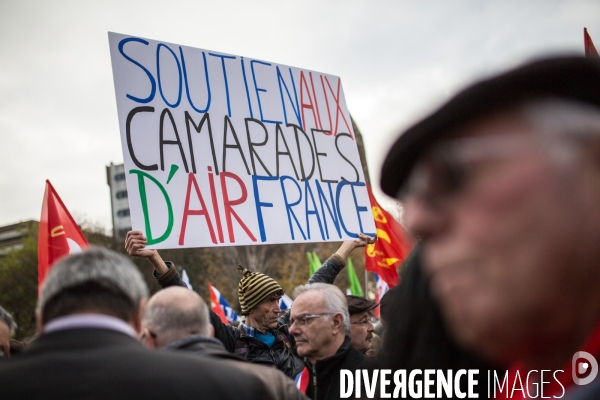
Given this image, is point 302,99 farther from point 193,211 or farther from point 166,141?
point 193,211

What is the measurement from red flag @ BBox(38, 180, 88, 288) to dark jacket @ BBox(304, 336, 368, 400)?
7.47 feet

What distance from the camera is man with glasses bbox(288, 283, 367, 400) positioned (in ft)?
10.6

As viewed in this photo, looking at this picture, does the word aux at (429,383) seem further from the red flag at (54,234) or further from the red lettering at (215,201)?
the red flag at (54,234)

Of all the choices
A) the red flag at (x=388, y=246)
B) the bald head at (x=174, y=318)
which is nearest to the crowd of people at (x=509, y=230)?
the bald head at (x=174, y=318)

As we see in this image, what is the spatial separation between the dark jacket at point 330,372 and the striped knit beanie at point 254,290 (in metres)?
0.97

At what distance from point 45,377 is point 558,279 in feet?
4.82

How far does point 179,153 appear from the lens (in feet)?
13.4

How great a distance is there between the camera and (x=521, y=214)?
0.71m

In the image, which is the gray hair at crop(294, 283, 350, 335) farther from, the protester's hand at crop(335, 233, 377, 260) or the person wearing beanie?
the protester's hand at crop(335, 233, 377, 260)

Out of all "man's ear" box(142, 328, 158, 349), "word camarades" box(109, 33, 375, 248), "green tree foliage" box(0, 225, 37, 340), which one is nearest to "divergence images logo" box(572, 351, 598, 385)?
"man's ear" box(142, 328, 158, 349)

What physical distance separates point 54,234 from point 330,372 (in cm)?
268

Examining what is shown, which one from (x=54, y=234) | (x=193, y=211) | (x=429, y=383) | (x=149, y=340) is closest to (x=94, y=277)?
(x=149, y=340)

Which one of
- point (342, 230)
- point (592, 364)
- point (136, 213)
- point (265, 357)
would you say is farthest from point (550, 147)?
point (342, 230)

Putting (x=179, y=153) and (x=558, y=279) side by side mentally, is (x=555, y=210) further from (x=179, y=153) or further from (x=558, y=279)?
(x=179, y=153)
